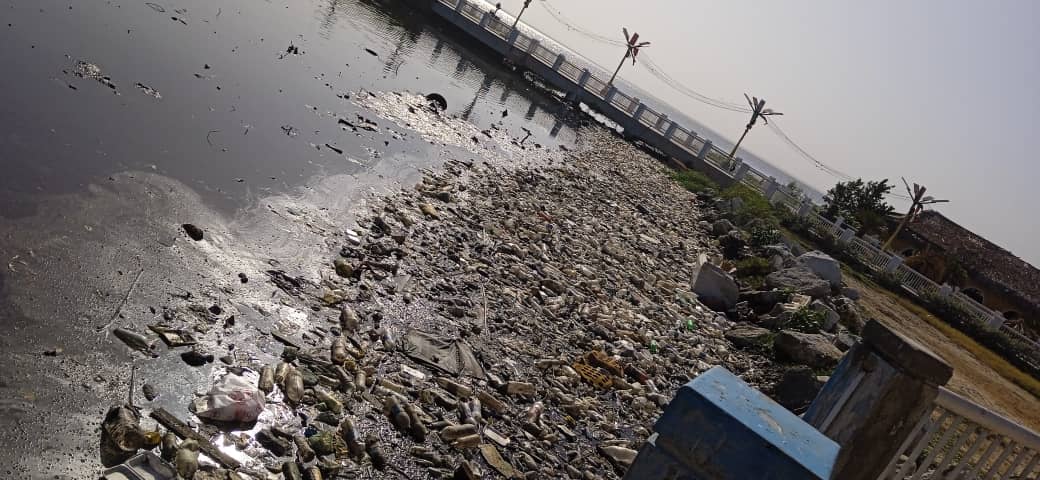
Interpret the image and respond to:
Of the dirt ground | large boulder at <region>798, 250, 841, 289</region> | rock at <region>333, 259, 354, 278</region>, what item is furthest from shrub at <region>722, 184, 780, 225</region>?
rock at <region>333, 259, 354, 278</region>

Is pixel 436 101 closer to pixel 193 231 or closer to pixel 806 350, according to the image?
pixel 806 350

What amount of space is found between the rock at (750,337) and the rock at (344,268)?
6790mm

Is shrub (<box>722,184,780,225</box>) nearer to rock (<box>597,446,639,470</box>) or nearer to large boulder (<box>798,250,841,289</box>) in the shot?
large boulder (<box>798,250,841,289</box>)

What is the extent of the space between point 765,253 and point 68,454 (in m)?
17.9

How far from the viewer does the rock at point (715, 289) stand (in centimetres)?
1348

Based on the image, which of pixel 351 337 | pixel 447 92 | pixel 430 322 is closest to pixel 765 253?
pixel 447 92

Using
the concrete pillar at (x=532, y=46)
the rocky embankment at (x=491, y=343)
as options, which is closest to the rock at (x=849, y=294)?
the rocky embankment at (x=491, y=343)

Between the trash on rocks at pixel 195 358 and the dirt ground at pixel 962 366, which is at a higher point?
the dirt ground at pixel 962 366

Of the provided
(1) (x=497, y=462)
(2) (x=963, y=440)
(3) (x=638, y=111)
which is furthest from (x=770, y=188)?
(2) (x=963, y=440)

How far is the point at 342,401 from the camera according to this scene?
5340 millimetres

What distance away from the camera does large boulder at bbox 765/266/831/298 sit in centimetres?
1421

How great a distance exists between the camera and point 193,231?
7.02 meters

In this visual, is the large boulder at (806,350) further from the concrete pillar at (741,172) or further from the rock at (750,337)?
the concrete pillar at (741,172)

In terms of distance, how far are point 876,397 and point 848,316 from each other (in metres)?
11.9
